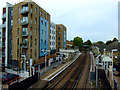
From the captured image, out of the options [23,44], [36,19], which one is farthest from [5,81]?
[36,19]

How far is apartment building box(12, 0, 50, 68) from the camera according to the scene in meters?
22.9

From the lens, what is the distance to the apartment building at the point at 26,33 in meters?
22.9

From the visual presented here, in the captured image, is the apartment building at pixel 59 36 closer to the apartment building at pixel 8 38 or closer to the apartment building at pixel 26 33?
the apartment building at pixel 26 33

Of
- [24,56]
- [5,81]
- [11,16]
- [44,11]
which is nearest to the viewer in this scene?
[5,81]

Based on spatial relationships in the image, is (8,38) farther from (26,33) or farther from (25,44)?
(26,33)

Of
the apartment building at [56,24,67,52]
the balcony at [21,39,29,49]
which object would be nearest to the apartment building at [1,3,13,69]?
the balcony at [21,39,29,49]

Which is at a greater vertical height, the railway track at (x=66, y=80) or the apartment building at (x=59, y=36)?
the apartment building at (x=59, y=36)

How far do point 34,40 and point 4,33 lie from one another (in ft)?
37.7

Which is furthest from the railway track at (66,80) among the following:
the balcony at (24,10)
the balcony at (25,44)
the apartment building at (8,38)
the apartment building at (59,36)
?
the apartment building at (59,36)

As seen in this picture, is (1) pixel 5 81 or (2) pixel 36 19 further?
(2) pixel 36 19

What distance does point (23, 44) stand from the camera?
2298cm

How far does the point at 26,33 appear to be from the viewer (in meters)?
22.7

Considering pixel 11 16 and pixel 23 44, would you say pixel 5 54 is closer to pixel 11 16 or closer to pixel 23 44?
pixel 23 44

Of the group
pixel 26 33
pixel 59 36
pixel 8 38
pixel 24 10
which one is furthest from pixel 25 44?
pixel 59 36
